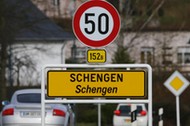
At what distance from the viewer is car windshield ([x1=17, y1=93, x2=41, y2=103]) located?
23.0 metres

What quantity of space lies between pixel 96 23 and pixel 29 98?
10.7 meters

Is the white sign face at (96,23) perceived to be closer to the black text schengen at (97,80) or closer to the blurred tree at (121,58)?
the black text schengen at (97,80)

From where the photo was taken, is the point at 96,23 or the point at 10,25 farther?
the point at 10,25

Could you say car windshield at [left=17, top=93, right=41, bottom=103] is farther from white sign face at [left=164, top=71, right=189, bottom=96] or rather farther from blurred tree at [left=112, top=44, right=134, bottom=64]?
blurred tree at [left=112, top=44, right=134, bottom=64]

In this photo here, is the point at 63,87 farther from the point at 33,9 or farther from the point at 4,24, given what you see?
the point at 33,9

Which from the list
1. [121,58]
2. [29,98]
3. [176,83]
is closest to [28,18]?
[121,58]

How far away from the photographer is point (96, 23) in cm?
1273

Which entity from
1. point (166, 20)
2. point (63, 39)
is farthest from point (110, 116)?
point (166, 20)

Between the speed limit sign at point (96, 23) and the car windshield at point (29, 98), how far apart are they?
33.9 feet

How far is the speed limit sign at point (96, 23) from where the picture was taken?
12688 millimetres

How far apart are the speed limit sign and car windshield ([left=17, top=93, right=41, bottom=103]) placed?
10346 millimetres

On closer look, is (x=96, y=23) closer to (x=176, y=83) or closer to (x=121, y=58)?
(x=176, y=83)

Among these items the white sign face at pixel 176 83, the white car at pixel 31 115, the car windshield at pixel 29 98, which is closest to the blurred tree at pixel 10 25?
the white sign face at pixel 176 83

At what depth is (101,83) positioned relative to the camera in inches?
504
